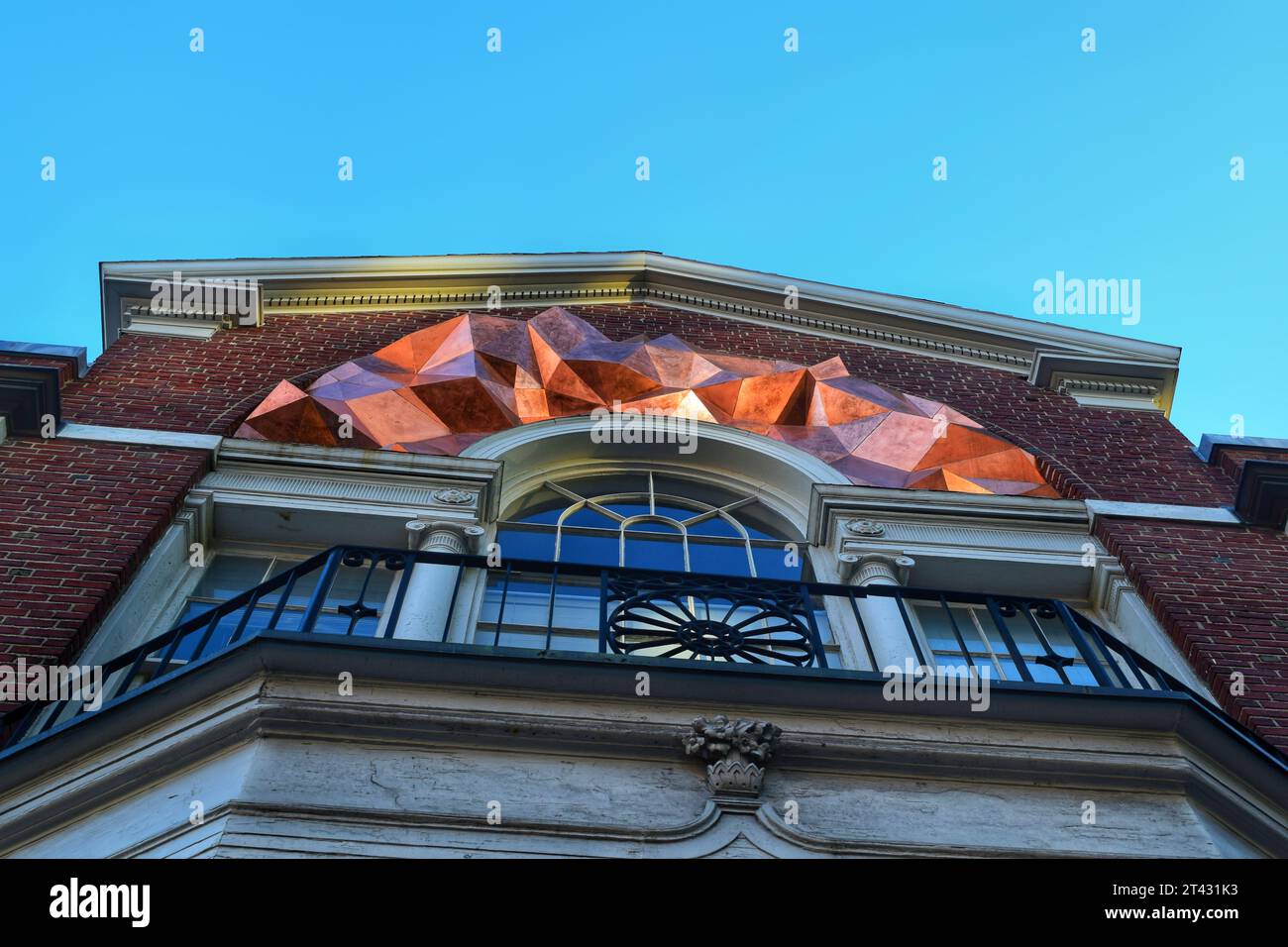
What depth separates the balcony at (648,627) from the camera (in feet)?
19.1

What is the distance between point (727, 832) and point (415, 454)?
5.30m

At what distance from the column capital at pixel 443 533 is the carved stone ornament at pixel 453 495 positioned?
0.26 m

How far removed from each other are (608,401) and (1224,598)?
5.19m

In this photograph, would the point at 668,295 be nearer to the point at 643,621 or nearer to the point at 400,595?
the point at 643,621

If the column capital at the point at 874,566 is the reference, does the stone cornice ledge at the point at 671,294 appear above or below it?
above

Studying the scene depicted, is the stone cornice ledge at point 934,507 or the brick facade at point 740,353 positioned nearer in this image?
the brick facade at point 740,353

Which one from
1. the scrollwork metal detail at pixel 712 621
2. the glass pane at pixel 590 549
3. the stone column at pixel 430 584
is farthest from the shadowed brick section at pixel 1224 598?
the stone column at pixel 430 584

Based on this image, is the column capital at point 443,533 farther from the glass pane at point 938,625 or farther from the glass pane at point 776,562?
the glass pane at point 938,625

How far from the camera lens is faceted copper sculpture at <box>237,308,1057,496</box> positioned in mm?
10461

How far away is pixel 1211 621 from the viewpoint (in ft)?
27.6

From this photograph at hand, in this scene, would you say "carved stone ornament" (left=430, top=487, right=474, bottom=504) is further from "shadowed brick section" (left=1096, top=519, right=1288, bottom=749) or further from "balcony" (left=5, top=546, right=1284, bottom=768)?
"shadowed brick section" (left=1096, top=519, right=1288, bottom=749)

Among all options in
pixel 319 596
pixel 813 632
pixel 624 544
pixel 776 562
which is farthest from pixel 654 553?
pixel 319 596
